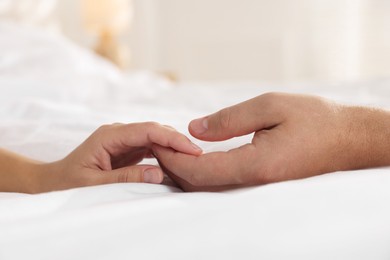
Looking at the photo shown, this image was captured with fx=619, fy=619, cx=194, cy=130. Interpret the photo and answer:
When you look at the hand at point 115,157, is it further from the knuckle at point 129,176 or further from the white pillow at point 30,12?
the white pillow at point 30,12

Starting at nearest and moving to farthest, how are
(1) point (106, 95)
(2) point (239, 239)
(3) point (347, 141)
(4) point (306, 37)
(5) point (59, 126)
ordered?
(2) point (239, 239) < (3) point (347, 141) < (5) point (59, 126) < (1) point (106, 95) < (4) point (306, 37)

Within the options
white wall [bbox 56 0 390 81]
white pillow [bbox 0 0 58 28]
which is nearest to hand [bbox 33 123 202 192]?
white pillow [bbox 0 0 58 28]

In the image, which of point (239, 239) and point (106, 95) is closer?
point (239, 239)

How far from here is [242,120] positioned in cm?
65

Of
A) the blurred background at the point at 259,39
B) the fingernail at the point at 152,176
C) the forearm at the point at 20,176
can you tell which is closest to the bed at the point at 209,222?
the fingernail at the point at 152,176

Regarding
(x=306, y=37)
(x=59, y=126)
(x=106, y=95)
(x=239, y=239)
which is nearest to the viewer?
(x=239, y=239)

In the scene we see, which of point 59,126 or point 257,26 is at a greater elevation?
point 257,26

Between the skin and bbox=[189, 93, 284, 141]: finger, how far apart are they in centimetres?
3

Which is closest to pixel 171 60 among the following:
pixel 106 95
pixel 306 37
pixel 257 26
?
pixel 257 26

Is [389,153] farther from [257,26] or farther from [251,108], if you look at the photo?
[257,26]

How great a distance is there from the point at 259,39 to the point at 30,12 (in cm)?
170

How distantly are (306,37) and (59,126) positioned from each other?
9.86 ft

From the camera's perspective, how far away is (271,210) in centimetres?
52

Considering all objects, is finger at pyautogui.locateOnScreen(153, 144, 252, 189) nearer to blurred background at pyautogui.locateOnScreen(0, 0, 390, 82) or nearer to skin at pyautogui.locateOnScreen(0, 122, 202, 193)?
skin at pyautogui.locateOnScreen(0, 122, 202, 193)
